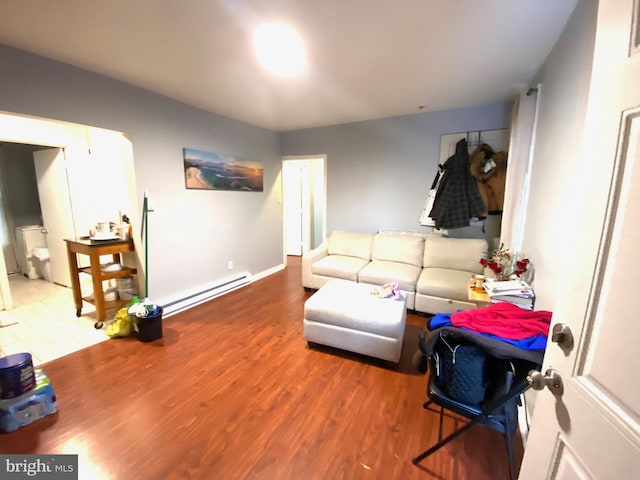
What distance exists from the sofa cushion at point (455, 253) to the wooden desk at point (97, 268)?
3.50 m

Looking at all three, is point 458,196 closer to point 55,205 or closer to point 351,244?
point 351,244

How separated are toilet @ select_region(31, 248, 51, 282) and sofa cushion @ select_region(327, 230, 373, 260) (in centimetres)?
422

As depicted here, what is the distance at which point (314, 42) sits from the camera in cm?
179

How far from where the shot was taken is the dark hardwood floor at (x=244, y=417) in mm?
1331

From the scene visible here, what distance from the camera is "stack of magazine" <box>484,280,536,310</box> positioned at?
183 centimetres

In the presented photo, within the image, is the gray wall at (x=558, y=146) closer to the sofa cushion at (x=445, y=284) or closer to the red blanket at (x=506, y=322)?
the red blanket at (x=506, y=322)

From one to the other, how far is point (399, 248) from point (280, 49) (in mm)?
2611

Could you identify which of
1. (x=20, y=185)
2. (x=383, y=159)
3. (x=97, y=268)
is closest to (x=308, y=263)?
(x=383, y=159)

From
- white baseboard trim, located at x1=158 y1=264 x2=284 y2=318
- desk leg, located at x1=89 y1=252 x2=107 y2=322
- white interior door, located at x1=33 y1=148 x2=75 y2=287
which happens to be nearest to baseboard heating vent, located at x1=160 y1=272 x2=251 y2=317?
white baseboard trim, located at x1=158 y1=264 x2=284 y2=318

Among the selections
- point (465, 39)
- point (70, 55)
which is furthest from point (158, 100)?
point (465, 39)

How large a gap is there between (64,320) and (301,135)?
3.89 metres

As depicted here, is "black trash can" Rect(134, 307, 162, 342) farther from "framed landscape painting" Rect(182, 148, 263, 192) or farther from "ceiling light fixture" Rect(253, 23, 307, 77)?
"ceiling light fixture" Rect(253, 23, 307, 77)

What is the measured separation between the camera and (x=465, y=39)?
1766 mm

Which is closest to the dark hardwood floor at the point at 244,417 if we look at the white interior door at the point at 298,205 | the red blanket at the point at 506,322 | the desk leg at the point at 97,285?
the desk leg at the point at 97,285
